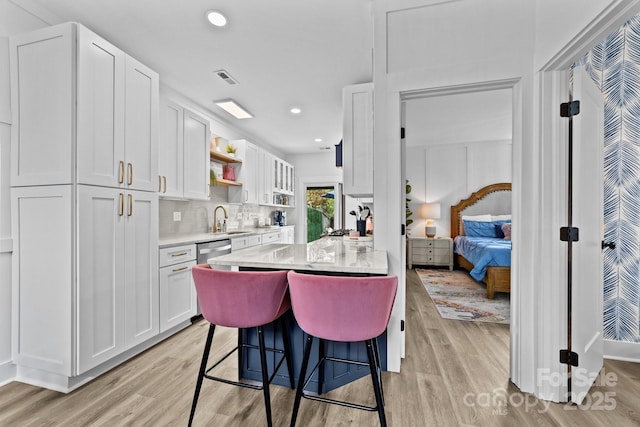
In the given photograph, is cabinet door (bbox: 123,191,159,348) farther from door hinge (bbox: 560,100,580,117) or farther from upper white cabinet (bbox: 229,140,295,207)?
door hinge (bbox: 560,100,580,117)

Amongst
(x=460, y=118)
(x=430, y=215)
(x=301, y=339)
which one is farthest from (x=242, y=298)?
(x=430, y=215)

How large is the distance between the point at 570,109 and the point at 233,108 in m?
3.45

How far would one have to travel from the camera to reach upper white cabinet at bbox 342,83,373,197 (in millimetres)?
2389

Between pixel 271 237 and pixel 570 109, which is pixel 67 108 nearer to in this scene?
pixel 570 109

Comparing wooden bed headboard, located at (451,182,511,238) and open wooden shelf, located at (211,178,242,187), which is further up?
open wooden shelf, located at (211,178,242,187)

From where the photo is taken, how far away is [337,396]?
1.77 m

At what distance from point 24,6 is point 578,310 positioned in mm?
4105

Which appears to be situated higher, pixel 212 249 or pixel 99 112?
pixel 99 112

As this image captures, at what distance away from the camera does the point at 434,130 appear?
16.9ft

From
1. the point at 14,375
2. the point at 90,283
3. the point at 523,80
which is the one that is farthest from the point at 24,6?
the point at 523,80

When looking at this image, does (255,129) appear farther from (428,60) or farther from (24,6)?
(428,60)

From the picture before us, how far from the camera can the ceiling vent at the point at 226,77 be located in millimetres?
2922

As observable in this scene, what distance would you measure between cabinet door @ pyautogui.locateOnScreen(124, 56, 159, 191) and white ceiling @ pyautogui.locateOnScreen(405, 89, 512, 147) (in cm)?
261

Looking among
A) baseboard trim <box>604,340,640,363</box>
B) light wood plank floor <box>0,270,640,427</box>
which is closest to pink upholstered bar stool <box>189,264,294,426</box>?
light wood plank floor <box>0,270,640,427</box>
